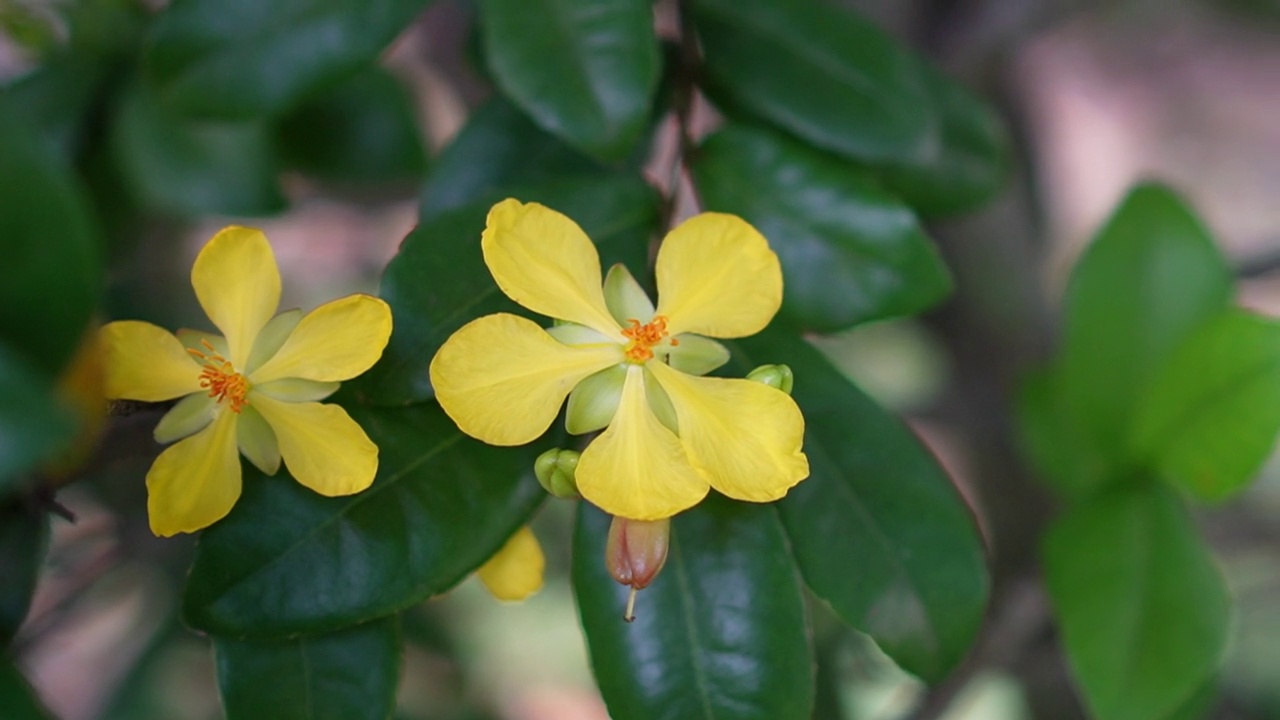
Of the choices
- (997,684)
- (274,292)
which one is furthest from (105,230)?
(997,684)

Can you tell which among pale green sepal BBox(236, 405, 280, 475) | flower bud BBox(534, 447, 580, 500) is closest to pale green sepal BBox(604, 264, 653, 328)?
flower bud BBox(534, 447, 580, 500)

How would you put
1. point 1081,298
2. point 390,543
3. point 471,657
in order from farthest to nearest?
point 471,657 → point 1081,298 → point 390,543

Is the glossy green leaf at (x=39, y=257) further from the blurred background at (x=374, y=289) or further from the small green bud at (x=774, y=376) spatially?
the small green bud at (x=774, y=376)

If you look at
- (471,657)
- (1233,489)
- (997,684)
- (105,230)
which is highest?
(1233,489)

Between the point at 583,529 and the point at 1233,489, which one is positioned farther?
the point at 1233,489

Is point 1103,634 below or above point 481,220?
below

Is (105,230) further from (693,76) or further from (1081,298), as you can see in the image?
(1081,298)

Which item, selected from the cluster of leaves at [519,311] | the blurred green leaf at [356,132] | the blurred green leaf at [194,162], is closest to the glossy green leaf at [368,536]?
the cluster of leaves at [519,311]
